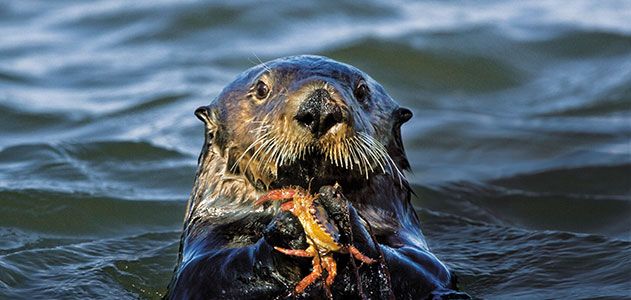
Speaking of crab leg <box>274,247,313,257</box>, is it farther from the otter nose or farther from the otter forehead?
the otter forehead

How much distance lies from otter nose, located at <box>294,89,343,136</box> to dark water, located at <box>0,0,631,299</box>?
1.29m

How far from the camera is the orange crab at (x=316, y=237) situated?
367 cm

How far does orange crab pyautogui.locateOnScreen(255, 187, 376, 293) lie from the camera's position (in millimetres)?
3674

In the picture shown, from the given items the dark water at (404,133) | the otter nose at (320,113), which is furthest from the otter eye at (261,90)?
the dark water at (404,133)

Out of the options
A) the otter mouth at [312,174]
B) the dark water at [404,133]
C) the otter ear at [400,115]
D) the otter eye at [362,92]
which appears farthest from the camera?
the dark water at [404,133]

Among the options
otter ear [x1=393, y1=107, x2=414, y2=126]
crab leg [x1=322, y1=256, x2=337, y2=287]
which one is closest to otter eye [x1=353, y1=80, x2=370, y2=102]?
otter ear [x1=393, y1=107, x2=414, y2=126]

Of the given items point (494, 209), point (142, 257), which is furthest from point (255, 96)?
point (494, 209)

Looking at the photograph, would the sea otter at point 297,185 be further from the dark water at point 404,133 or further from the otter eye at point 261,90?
the dark water at point 404,133

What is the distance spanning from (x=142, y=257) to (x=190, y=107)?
3252mm

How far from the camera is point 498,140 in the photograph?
27.8 feet

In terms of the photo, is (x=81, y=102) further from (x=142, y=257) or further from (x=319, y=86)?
(x=319, y=86)

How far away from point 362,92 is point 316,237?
39.5 inches

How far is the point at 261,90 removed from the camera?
4.54 metres

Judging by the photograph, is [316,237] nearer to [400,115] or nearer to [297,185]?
[297,185]
